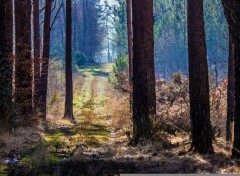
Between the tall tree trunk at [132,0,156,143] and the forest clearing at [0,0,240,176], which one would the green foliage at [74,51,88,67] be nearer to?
the forest clearing at [0,0,240,176]

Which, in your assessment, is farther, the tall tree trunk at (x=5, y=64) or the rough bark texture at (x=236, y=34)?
the tall tree trunk at (x=5, y=64)

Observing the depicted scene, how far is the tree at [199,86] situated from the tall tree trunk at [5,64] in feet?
15.5

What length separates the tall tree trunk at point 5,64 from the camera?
1125 cm

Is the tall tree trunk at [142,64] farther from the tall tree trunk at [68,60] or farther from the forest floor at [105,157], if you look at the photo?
the tall tree trunk at [68,60]

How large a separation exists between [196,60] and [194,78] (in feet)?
1.16

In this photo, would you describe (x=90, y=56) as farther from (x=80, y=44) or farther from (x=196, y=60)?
(x=196, y=60)

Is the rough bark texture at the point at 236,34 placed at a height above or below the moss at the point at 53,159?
above

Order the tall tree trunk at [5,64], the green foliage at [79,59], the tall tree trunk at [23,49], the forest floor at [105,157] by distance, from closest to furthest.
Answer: the forest floor at [105,157] → the tall tree trunk at [5,64] → the tall tree trunk at [23,49] → the green foliage at [79,59]

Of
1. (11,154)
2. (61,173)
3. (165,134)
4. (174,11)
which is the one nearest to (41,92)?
(165,134)

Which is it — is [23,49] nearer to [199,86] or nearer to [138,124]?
[138,124]

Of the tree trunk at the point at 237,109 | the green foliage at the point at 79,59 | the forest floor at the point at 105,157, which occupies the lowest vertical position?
the forest floor at the point at 105,157

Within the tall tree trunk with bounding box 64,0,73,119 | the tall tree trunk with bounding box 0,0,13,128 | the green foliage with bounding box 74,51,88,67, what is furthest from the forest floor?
the green foliage with bounding box 74,51,88,67

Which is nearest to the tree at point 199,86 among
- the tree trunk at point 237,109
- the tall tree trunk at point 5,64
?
the tree trunk at point 237,109

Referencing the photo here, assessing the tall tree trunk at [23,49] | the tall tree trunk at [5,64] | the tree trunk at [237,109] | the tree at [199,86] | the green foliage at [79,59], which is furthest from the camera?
the green foliage at [79,59]
